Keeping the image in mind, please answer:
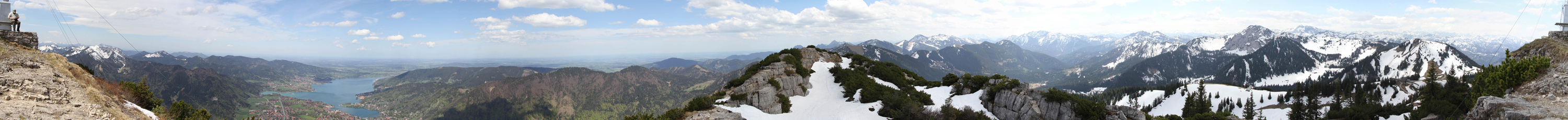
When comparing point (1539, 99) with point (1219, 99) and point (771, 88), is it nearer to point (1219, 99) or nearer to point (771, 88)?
point (771, 88)

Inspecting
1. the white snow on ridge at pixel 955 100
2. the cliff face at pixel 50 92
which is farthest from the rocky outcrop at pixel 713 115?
the cliff face at pixel 50 92

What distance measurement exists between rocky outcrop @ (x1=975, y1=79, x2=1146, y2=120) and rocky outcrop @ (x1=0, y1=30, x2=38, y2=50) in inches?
1323

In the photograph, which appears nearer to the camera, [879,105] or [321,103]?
[879,105]

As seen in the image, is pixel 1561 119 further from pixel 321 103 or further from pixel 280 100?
pixel 280 100

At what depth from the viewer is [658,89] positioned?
392ft

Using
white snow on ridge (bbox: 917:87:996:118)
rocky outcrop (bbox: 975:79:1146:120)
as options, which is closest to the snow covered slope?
white snow on ridge (bbox: 917:87:996:118)

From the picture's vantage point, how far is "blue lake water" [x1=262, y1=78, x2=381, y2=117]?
9425 cm

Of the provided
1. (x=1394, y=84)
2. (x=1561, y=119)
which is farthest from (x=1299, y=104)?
(x=1394, y=84)

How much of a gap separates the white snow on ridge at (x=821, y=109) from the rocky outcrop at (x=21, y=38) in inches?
847

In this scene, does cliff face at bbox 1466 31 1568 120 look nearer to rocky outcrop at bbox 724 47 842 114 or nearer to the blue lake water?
rocky outcrop at bbox 724 47 842 114

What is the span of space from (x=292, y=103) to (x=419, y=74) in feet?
234

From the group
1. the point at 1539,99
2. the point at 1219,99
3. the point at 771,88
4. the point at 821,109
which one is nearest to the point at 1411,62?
the point at 1219,99

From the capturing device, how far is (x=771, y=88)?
28500 mm

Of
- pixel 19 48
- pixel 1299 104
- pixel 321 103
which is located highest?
pixel 19 48
